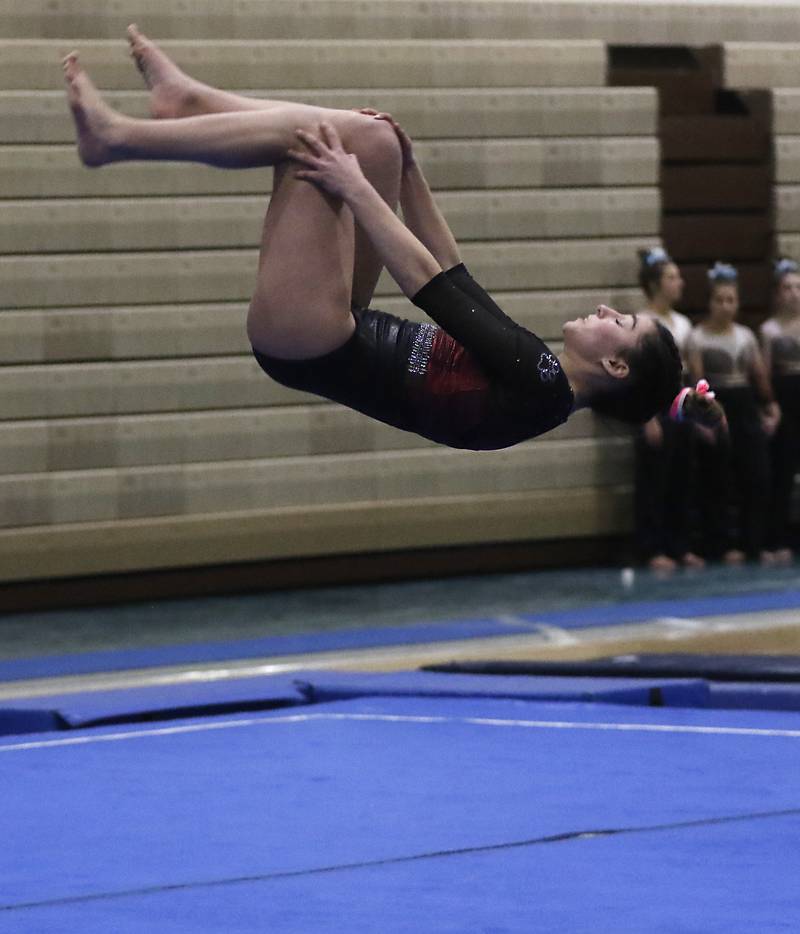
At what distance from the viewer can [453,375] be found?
3.38 metres

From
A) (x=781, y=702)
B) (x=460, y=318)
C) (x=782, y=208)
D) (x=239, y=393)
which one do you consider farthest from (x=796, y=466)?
(x=460, y=318)

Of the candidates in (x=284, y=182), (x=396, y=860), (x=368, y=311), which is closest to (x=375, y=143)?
(x=284, y=182)

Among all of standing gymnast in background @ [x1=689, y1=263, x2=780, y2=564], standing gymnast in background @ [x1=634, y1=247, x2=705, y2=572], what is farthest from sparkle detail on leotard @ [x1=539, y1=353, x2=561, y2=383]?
standing gymnast in background @ [x1=689, y1=263, x2=780, y2=564]

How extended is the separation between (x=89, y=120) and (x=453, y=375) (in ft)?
2.78

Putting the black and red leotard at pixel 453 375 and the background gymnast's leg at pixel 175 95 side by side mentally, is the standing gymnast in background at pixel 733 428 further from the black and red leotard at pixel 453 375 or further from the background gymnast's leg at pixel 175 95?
the background gymnast's leg at pixel 175 95

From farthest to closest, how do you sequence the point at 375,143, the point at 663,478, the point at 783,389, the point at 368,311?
the point at 783,389
the point at 663,478
the point at 368,311
the point at 375,143

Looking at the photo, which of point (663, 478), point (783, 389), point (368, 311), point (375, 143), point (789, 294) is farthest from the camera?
point (783, 389)

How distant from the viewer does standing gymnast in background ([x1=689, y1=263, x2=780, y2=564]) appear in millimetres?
7938

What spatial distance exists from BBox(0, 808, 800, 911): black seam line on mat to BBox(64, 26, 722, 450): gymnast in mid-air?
0.77 metres

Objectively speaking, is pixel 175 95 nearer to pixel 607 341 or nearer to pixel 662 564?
pixel 607 341

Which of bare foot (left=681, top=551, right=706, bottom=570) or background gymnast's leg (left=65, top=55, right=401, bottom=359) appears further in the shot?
bare foot (left=681, top=551, right=706, bottom=570)

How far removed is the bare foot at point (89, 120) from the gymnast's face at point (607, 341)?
962 mm

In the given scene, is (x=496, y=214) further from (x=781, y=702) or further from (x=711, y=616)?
(x=781, y=702)

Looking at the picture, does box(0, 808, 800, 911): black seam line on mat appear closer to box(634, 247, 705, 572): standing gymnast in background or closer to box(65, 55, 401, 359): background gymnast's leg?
box(65, 55, 401, 359): background gymnast's leg
